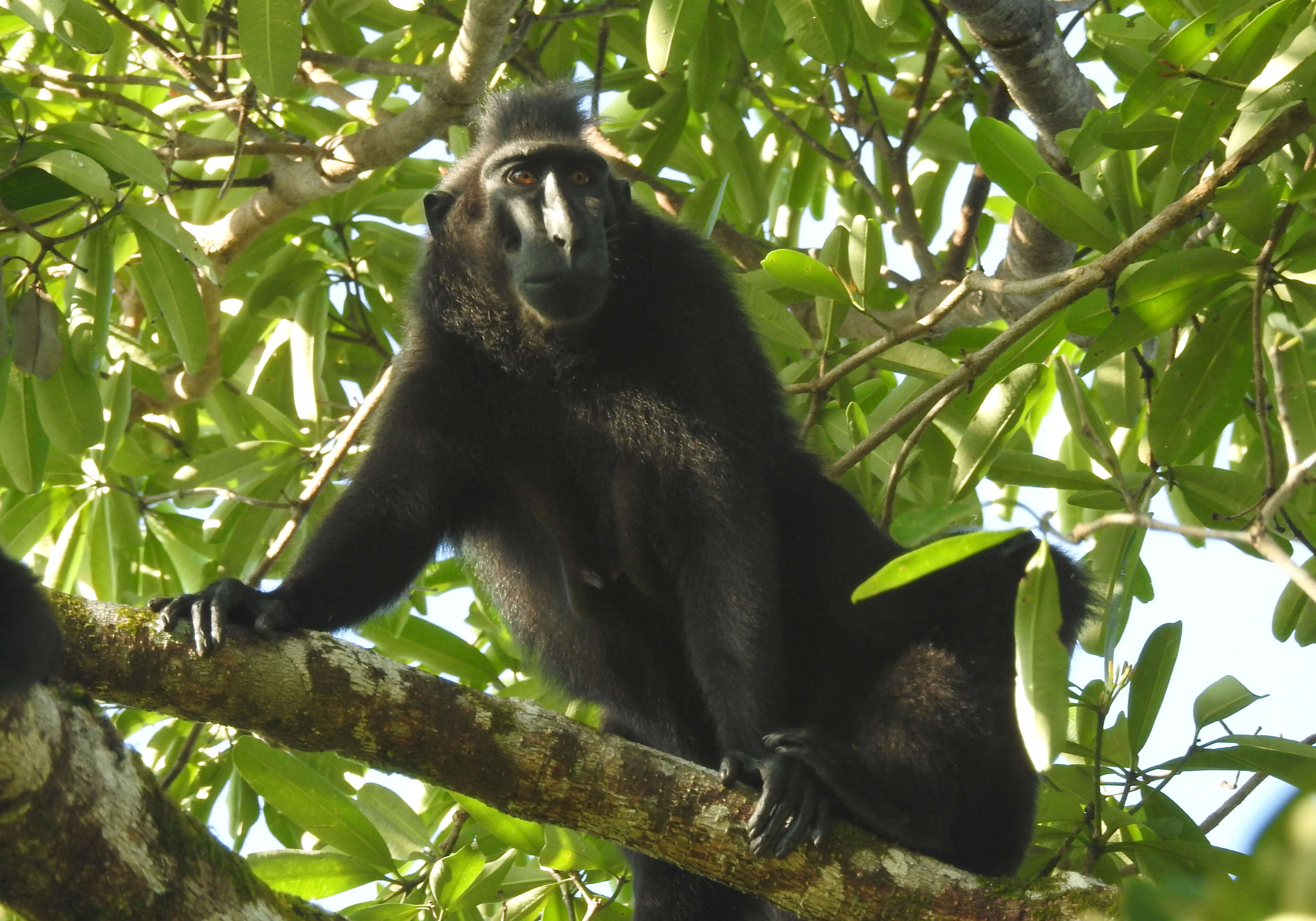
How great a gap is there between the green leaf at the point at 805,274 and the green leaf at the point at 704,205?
3.81 feet

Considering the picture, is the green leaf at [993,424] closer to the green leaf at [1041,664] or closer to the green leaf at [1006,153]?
the green leaf at [1006,153]

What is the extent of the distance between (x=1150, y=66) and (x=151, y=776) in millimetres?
2832

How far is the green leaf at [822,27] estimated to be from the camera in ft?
13.9

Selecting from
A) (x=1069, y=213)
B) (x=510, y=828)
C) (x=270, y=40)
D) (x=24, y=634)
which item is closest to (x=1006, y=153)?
(x=1069, y=213)

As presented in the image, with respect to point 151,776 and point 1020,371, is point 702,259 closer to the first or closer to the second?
point 1020,371

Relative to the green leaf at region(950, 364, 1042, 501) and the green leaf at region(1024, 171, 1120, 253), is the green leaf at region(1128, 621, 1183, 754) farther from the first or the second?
the green leaf at region(1024, 171, 1120, 253)

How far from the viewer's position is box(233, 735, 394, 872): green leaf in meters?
3.64

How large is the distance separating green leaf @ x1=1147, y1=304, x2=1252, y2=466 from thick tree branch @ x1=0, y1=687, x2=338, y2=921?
2586 millimetres

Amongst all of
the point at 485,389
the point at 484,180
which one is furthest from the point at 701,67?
the point at 485,389

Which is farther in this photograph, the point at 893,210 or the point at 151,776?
the point at 893,210

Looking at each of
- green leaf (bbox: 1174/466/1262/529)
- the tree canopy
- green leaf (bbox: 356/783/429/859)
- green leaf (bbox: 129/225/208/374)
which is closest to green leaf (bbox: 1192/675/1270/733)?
the tree canopy

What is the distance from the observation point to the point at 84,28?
4.15 m

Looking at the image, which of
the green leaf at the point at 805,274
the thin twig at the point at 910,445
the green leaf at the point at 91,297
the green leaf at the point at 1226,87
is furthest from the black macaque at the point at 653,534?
the green leaf at the point at 1226,87

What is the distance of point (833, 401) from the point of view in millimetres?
4527
